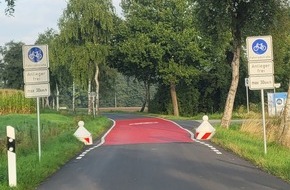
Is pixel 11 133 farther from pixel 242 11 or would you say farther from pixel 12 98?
pixel 12 98

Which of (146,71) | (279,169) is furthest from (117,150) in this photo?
(146,71)

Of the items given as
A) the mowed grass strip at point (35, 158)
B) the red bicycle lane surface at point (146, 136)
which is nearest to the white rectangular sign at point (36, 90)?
the mowed grass strip at point (35, 158)

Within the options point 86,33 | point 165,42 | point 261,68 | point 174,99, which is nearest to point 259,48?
point 261,68

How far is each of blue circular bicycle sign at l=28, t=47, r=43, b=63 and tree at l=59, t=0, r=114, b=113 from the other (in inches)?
1192

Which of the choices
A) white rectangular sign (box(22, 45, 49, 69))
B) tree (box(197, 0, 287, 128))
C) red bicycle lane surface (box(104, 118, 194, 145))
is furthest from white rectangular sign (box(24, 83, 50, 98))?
tree (box(197, 0, 287, 128))

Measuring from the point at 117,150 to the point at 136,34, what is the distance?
39.6 meters

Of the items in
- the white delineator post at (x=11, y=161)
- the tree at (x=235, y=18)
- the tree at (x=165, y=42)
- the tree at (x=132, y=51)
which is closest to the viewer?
the white delineator post at (x=11, y=161)

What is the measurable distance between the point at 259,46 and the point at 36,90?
6695 millimetres

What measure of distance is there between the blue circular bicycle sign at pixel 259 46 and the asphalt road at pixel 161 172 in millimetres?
3227

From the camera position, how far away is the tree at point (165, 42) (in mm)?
55688

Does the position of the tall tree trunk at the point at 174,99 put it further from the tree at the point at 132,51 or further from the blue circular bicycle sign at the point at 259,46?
the blue circular bicycle sign at the point at 259,46

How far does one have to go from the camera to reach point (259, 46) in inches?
610

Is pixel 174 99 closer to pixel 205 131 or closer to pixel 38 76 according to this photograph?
pixel 205 131

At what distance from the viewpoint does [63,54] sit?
47125 mm
